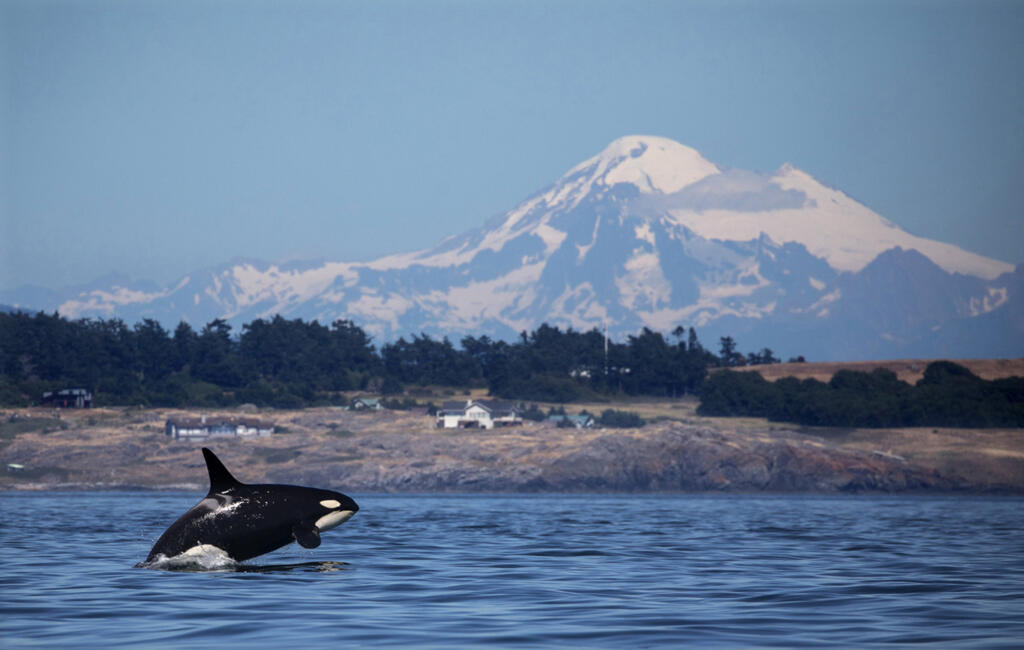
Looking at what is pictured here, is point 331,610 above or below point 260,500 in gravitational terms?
below

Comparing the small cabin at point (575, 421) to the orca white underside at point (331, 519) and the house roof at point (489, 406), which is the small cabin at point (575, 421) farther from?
the orca white underside at point (331, 519)

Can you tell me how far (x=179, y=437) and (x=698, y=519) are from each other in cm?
9825

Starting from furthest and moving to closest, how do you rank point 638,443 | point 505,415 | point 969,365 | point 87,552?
point 969,365, point 505,415, point 638,443, point 87,552

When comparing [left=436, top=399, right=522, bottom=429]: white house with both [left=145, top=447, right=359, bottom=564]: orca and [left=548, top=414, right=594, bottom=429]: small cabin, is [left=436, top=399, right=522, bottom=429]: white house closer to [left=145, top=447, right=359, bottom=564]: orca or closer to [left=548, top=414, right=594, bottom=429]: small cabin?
[left=548, top=414, right=594, bottom=429]: small cabin

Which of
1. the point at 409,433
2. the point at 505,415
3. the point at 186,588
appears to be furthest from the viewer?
the point at 505,415

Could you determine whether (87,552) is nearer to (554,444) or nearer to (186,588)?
(186,588)

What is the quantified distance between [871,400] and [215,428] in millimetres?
82109

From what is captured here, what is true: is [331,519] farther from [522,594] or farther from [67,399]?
[67,399]

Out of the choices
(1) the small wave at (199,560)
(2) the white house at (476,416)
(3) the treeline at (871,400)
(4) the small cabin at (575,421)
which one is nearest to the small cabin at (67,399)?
(2) the white house at (476,416)

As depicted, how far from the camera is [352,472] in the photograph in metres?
137

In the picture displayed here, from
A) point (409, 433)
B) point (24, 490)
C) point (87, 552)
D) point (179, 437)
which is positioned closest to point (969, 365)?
point (409, 433)

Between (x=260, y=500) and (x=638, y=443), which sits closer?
(x=260, y=500)

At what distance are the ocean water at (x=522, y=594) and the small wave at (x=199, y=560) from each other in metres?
0.17

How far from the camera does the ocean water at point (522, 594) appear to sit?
1755 cm
